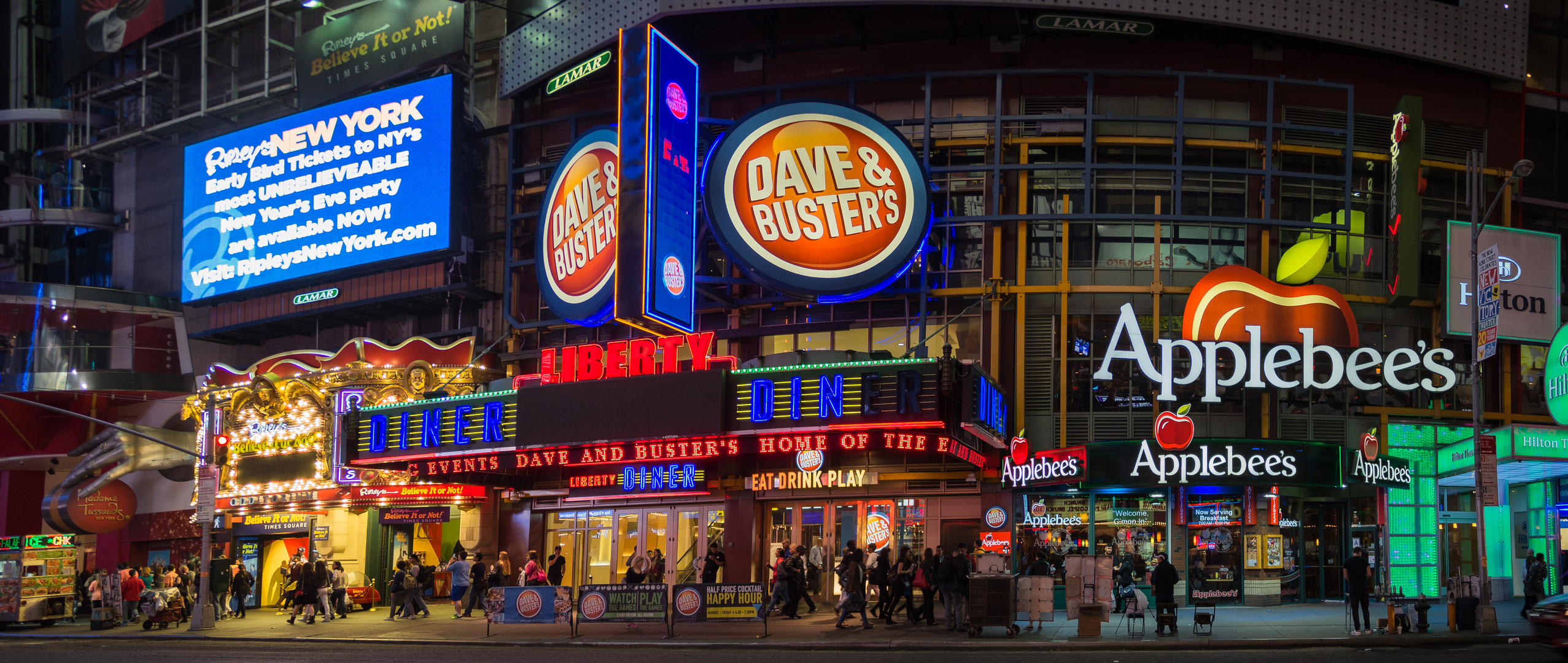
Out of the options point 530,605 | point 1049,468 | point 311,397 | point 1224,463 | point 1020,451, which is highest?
point 311,397

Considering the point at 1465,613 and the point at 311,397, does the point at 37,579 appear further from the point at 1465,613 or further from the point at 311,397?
the point at 1465,613

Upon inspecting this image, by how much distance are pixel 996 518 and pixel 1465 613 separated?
1200 centimetres

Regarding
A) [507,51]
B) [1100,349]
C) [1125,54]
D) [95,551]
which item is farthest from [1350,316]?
[95,551]

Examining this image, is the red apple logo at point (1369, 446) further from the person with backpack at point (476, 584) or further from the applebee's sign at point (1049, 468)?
the person with backpack at point (476, 584)

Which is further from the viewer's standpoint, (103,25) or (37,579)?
(103,25)

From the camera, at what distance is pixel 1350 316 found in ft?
112

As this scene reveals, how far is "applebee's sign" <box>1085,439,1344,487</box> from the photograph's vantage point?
3269cm

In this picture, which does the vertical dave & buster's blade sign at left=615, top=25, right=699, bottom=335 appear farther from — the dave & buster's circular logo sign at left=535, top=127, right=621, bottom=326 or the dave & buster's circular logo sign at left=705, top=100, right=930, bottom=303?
the dave & buster's circular logo sign at left=535, top=127, right=621, bottom=326

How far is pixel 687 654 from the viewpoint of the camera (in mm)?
23672

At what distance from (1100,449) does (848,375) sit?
7.43 meters

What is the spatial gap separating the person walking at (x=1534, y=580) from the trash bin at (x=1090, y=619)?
9.87m

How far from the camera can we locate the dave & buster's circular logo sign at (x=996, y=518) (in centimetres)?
3450

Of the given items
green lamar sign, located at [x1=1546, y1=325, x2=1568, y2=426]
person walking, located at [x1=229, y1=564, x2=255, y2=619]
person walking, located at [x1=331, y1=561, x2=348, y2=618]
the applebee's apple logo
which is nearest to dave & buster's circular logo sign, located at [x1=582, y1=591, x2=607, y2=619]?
person walking, located at [x1=331, y1=561, x2=348, y2=618]

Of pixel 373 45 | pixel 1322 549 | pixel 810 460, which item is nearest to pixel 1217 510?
pixel 1322 549
